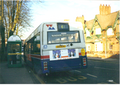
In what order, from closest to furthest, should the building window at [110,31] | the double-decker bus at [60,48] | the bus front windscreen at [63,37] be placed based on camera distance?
the double-decker bus at [60,48], the bus front windscreen at [63,37], the building window at [110,31]

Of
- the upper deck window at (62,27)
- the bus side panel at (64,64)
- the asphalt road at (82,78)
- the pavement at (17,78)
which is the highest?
A: the upper deck window at (62,27)

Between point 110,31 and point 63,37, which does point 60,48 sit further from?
point 110,31

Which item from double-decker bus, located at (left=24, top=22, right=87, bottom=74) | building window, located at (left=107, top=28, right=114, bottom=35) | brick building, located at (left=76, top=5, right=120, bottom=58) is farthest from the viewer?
building window, located at (left=107, top=28, right=114, bottom=35)

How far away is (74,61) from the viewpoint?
852cm

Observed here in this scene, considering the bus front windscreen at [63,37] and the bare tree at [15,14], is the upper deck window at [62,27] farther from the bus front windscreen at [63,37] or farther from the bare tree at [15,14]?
the bare tree at [15,14]

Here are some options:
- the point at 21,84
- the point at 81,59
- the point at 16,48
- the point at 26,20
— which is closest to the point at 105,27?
the point at 26,20

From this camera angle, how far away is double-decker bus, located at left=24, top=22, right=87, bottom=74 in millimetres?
8109

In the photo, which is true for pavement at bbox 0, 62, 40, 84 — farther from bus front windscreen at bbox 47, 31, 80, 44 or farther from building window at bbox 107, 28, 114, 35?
building window at bbox 107, 28, 114, 35

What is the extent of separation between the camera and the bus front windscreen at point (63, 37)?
328 inches

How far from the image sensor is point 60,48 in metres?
8.37

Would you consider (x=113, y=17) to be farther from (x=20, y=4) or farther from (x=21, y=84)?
(x=21, y=84)

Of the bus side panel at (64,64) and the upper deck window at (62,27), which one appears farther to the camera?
the upper deck window at (62,27)

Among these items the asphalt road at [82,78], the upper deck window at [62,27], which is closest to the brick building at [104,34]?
the asphalt road at [82,78]

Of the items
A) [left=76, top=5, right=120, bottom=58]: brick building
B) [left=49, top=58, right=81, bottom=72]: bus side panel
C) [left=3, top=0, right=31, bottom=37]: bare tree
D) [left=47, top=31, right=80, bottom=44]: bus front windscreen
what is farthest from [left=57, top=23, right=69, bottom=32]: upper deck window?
[left=76, top=5, right=120, bottom=58]: brick building
